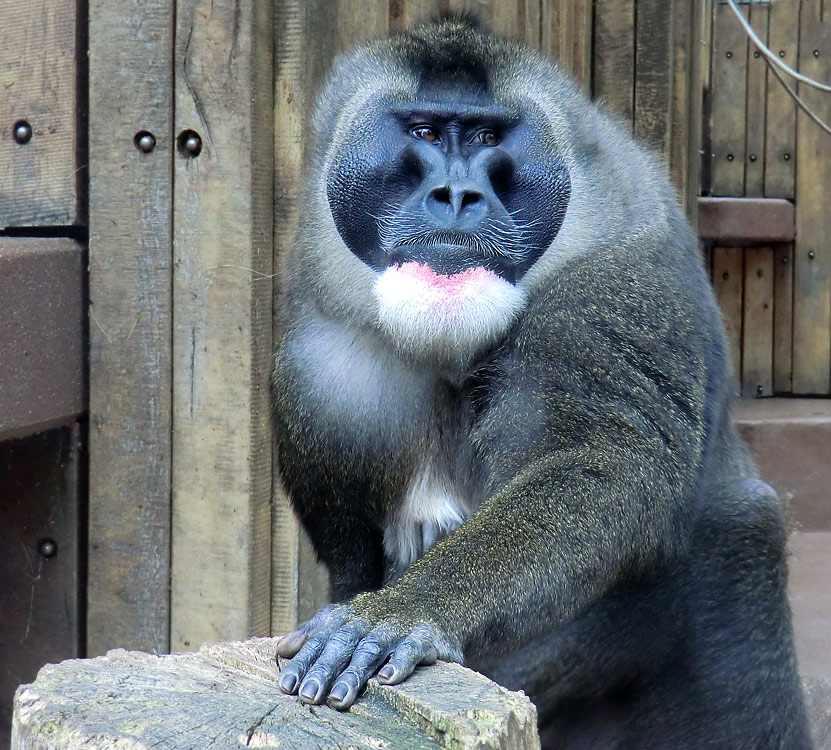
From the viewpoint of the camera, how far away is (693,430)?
2549mm

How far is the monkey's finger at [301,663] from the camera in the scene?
1.81m

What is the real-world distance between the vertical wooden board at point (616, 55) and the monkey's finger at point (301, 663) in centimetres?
335

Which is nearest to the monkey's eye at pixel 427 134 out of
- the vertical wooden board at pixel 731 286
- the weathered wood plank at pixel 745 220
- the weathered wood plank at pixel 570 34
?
the weathered wood plank at pixel 570 34

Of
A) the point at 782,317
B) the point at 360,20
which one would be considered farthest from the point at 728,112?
the point at 360,20

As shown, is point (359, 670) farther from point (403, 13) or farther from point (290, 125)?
point (403, 13)

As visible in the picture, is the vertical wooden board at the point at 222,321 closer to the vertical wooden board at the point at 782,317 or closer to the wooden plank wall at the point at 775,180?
the wooden plank wall at the point at 775,180

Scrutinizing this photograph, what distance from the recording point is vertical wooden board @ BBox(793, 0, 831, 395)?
22.7 feet

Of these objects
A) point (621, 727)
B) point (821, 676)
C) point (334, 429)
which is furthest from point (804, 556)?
point (334, 429)

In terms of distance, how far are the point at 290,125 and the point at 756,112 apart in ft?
14.6

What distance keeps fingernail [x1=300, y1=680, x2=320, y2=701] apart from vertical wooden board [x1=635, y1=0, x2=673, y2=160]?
11.3ft

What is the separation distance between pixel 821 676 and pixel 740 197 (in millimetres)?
3785

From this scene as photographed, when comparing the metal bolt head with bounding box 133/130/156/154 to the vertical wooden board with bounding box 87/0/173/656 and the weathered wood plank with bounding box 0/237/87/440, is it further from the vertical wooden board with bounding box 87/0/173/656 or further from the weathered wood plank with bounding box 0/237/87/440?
the weathered wood plank with bounding box 0/237/87/440

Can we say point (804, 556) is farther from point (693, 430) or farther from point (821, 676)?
point (693, 430)

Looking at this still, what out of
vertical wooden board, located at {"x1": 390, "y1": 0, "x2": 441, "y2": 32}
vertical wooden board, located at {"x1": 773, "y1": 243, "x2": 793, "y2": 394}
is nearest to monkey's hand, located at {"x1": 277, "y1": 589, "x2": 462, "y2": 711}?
vertical wooden board, located at {"x1": 390, "y1": 0, "x2": 441, "y2": 32}
